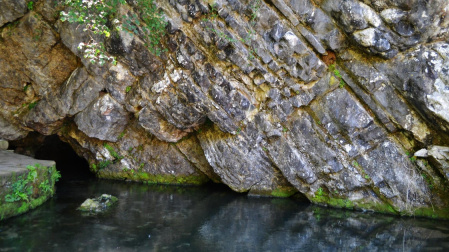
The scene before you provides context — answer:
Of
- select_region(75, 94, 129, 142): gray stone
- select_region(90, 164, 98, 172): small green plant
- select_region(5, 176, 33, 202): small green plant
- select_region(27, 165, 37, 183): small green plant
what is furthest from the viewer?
select_region(90, 164, 98, 172): small green plant

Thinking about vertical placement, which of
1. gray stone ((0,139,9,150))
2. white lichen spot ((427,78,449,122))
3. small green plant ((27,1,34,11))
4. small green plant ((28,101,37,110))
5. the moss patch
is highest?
small green plant ((27,1,34,11))

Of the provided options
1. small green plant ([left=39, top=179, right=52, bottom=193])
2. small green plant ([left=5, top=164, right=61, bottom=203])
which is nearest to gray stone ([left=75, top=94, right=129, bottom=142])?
small green plant ([left=39, top=179, right=52, bottom=193])

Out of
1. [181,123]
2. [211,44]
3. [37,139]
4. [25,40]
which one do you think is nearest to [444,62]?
[211,44]

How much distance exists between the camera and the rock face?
1123cm

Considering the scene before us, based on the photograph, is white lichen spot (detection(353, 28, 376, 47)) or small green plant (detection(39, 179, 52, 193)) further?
small green plant (detection(39, 179, 52, 193))

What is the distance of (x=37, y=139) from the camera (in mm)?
17078

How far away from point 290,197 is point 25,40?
11.6 metres

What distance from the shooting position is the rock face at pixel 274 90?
1123 centimetres

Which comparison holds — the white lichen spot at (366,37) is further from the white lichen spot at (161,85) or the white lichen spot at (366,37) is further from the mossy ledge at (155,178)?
the mossy ledge at (155,178)

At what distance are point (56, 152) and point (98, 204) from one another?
9380 mm

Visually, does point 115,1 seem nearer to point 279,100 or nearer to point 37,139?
point 279,100

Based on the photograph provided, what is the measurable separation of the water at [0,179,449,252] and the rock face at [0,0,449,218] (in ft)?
4.09

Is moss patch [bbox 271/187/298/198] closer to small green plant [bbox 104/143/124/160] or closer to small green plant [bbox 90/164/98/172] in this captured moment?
small green plant [bbox 104/143/124/160]

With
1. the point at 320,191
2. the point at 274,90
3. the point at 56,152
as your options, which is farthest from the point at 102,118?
the point at 320,191
